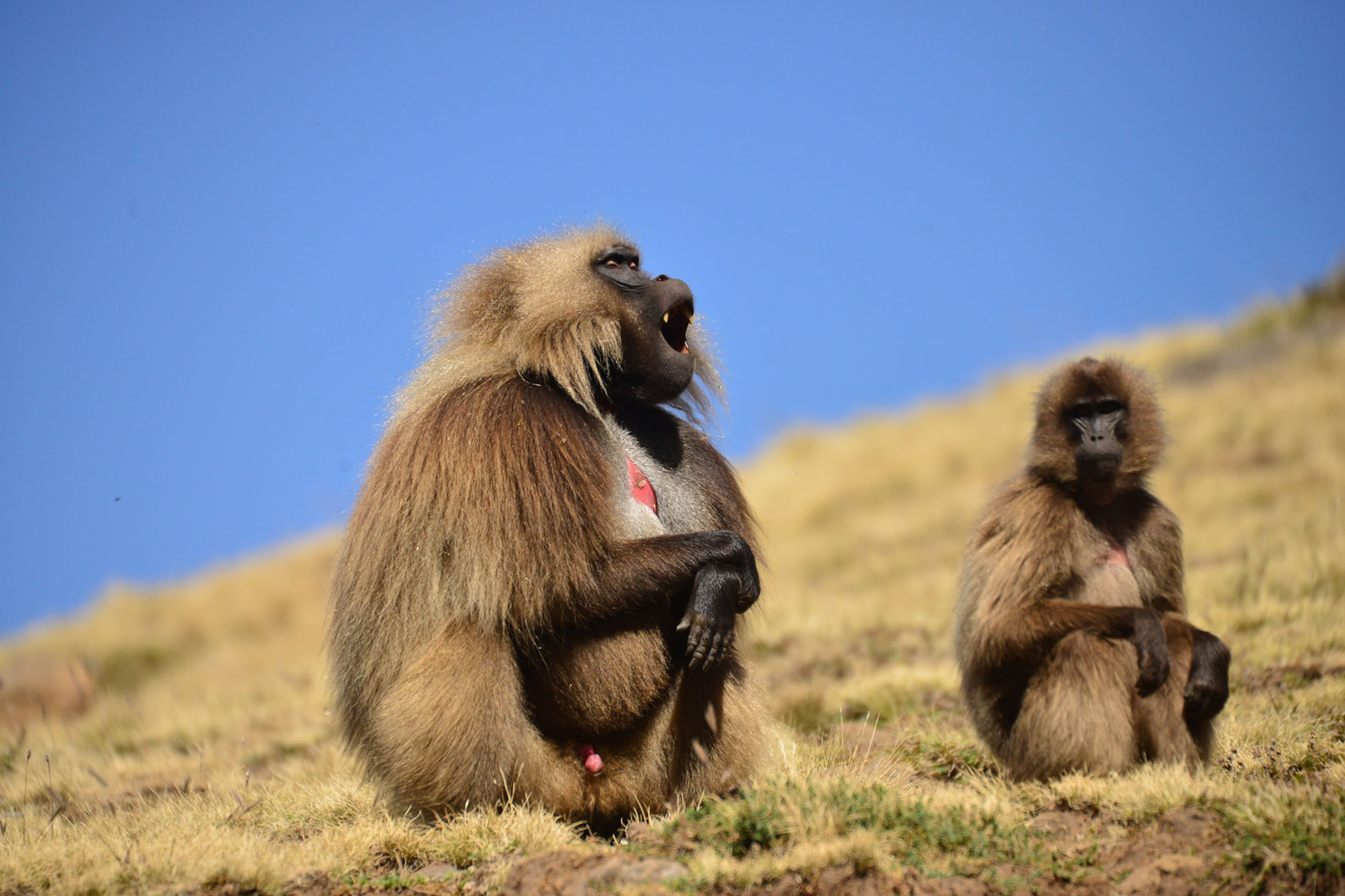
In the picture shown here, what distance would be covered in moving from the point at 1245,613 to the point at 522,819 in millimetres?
5133

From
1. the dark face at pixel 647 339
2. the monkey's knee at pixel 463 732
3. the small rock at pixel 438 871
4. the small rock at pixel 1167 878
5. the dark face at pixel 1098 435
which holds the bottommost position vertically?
the small rock at pixel 1167 878

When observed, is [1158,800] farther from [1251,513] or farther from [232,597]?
[232,597]

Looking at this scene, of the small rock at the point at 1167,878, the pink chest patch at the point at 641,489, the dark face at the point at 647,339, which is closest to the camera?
the small rock at the point at 1167,878

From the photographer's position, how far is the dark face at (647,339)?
445 cm

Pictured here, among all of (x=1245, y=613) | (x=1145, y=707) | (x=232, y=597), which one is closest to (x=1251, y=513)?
(x=1245, y=613)

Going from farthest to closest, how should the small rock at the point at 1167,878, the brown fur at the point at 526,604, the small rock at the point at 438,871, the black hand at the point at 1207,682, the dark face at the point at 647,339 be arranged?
1. the black hand at the point at 1207,682
2. the dark face at the point at 647,339
3. the brown fur at the point at 526,604
4. the small rock at the point at 438,871
5. the small rock at the point at 1167,878

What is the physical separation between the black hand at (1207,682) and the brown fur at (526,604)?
1.76 meters

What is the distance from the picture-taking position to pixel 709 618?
3.92 meters

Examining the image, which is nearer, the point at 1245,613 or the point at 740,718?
the point at 740,718

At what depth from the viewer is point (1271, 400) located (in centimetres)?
1345

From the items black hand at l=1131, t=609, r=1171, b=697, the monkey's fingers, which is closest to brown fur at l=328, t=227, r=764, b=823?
the monkey's fingers

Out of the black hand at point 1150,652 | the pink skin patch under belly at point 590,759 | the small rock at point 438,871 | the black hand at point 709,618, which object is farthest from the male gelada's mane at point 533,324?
the black hand at point 1150,652

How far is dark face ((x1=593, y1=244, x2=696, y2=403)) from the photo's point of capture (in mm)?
4445

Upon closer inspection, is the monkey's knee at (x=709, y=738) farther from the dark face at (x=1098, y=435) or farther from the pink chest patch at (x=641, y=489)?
the dark face at (x=1098, y=435)
